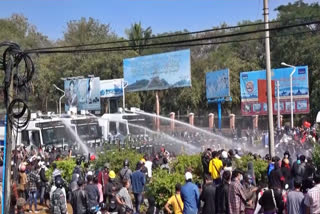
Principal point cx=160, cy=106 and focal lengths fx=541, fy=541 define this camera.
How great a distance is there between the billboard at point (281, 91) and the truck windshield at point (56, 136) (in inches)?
705

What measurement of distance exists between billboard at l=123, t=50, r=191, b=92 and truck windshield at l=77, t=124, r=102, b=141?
41.8 ft

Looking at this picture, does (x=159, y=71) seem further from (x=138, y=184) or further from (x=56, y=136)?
(x=138, y=184)

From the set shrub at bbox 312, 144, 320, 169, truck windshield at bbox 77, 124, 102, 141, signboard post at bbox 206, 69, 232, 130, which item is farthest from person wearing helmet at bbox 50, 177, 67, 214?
signboard post at bbox 206, 69, 232, 130

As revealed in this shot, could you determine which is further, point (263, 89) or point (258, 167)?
point (263, 89)

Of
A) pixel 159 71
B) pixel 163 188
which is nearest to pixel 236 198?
pixel 163 188

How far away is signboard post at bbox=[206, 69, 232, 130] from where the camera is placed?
4453 centimetres

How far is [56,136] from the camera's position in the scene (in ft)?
105

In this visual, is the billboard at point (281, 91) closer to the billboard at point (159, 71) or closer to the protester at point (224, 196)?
A: the billboard at point (159, 71)

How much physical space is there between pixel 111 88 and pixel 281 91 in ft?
54.2

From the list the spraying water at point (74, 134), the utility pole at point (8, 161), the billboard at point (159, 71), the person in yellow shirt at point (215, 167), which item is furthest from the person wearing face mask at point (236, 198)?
the billboard at point (159, 71)

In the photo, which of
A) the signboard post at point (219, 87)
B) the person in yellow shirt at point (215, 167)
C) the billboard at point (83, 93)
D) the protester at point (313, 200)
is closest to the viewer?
the protester at point (313, 200)

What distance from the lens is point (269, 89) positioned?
60.3 ft

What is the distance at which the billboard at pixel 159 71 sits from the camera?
147 feet

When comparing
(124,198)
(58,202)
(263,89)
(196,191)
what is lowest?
(58,202)
